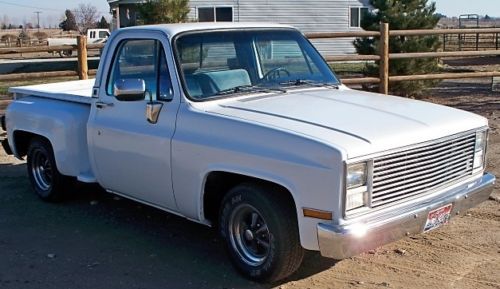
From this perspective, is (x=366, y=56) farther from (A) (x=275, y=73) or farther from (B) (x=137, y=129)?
(B) (x=137, y=129)

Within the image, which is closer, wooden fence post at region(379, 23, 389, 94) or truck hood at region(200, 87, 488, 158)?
truck hood at region(200, 87, 488, 158)

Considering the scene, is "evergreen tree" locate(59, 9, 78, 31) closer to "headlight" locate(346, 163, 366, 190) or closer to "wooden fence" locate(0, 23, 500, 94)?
"wooden fence" locate(0, 23, 500, 94)

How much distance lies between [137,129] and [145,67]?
1.79ft

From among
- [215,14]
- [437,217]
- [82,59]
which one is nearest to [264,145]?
[437,217]

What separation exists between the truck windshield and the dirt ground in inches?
52.1

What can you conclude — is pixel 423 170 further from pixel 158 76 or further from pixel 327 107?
pixel 158 76

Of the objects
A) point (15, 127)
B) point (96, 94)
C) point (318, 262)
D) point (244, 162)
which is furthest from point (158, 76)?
point (15, 127)

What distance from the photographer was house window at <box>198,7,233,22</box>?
27.7 meters

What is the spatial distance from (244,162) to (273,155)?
10.5 inches

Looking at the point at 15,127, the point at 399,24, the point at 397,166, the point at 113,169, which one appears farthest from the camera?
the point at 399,24

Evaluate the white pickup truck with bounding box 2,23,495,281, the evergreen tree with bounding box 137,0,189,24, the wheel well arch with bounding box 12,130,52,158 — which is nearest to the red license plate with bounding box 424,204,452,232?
the white pickup truck with bounding box 2,23,495,281

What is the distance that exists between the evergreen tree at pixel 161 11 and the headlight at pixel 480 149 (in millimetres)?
17676

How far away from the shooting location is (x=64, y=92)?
6758mm

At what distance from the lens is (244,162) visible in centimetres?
448
